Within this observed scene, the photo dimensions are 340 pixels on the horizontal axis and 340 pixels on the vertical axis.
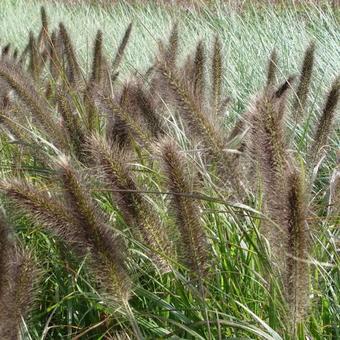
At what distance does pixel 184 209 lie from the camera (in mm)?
1544

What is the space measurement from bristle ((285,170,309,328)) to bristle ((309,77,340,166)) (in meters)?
0.63

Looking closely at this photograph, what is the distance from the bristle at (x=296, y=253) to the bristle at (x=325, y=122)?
2.07ft

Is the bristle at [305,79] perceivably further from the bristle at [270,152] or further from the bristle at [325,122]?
the bristle at [270,152]

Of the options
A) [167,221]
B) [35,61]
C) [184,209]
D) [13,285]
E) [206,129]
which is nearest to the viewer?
[13,285]

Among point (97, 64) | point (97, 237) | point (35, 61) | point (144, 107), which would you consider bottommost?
point (35, 61)

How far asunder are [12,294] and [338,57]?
2.98 m

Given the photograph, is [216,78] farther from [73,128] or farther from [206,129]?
[206,129]

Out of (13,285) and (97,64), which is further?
(97,64)

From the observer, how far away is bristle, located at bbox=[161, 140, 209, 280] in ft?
5.05

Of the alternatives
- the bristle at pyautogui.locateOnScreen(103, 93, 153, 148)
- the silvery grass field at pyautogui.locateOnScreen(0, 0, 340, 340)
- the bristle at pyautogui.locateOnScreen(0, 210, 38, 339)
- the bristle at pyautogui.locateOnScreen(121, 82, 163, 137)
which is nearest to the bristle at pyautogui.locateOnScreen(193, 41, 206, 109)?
the silvery grass field at pyautogui.locateOnScreen(0, 0, 340, 340)

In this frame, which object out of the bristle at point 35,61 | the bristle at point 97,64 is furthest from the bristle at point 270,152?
the bristle at point 35,61

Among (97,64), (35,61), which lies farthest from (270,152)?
(35,61)

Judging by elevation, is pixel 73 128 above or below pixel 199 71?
below

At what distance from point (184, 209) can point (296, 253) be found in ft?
0.79
